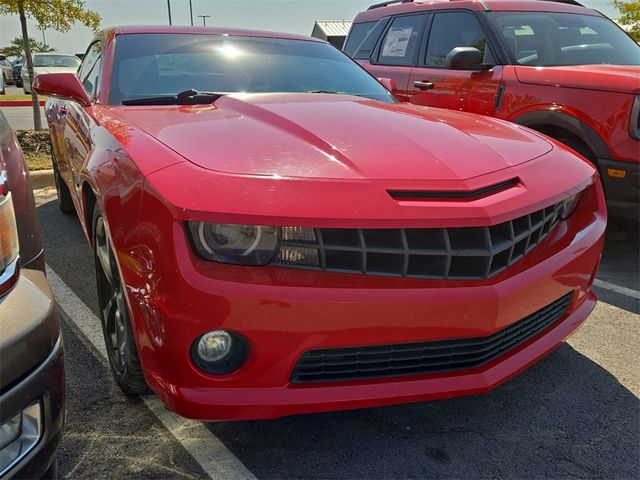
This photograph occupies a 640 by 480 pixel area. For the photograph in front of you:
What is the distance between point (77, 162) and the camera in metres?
3.01

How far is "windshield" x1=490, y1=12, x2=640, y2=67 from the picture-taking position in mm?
4637

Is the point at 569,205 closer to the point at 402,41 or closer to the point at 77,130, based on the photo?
the point at 77,130

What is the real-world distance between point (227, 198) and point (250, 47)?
1993 millimetres

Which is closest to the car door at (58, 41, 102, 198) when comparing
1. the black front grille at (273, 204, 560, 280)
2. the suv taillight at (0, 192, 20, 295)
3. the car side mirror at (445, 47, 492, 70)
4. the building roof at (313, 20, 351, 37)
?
the suv taillight at (0, 192, 20, 295)

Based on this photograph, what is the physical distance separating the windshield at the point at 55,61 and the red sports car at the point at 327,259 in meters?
17.7

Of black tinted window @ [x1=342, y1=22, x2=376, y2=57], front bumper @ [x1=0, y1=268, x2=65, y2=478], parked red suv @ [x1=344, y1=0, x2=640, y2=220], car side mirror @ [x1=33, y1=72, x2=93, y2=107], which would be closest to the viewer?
front bumper @ [x1=0, y1=268, x2=65, y2=478]

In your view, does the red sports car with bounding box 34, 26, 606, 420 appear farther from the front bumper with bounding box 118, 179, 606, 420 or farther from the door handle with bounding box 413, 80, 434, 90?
the door handle with bounding box 413, 80, 434, 90

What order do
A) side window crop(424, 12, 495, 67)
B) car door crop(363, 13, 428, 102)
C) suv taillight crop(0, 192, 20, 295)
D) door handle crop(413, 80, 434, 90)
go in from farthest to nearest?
car door crop(363, 13, 428, 102) → door handle crop(413, 80, 434, 90) → side window crop(424, 12, 495, 67) → suv taillight crop(0, 192, 20, 295)

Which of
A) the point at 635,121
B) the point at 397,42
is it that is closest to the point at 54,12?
the point at 397,42

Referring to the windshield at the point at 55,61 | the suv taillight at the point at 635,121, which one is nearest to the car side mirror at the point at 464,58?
the suv taillight at the point at 635,121

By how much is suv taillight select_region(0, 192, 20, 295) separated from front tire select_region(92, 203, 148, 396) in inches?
17.8

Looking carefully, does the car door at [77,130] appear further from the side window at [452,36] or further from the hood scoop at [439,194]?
the side window at [452,36]

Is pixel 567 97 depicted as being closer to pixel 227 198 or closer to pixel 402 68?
pixel 402 68

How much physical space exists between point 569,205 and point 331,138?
1.05 m
